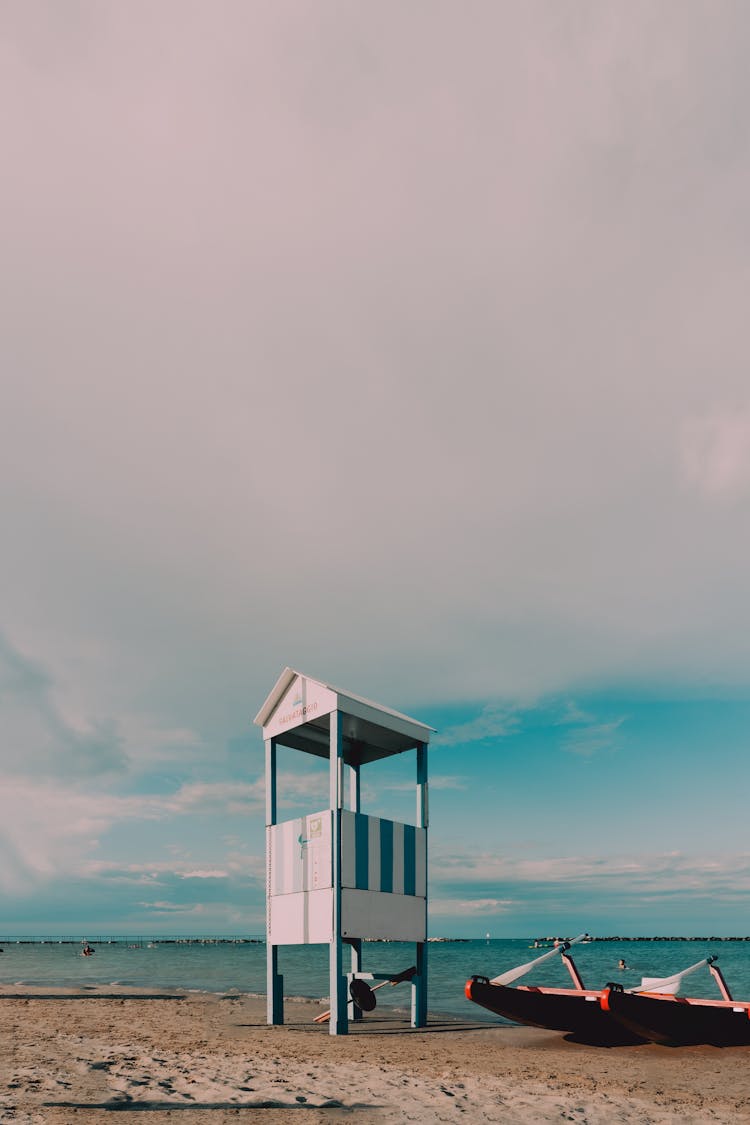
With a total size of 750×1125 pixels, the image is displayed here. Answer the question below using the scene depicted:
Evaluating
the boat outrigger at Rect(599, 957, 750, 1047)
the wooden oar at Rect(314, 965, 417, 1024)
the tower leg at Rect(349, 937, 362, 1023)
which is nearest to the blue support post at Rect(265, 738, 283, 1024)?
the wooden oar at Rect(314, 965, 417, 1024)

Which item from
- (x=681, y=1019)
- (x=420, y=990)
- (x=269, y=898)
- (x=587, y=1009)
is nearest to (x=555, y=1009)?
(x=587, y=1009)

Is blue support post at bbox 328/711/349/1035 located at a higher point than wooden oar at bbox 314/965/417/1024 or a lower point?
higher

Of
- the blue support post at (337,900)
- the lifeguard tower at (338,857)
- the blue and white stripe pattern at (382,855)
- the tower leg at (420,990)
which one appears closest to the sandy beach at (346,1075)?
the tower leg at (420,990)

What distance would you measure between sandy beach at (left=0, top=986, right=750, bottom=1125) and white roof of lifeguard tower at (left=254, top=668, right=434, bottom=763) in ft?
20.5

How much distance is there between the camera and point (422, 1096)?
35.9ft

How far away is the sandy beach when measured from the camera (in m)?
9.78

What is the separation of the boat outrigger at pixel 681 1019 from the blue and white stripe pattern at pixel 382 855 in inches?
184

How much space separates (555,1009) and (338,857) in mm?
6386

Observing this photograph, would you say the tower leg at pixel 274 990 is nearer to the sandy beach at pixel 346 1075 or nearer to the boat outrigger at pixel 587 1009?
the sandy beach at pixel 346 1075

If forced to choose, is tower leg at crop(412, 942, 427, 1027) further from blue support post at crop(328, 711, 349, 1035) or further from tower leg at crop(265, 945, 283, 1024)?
tower leg at crop(265, 945, 283, 1024)

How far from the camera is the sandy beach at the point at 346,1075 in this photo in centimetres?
978

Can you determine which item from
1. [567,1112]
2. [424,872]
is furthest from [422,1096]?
[424,872]

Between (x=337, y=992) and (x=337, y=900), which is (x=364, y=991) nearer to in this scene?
(x=337, y=992)

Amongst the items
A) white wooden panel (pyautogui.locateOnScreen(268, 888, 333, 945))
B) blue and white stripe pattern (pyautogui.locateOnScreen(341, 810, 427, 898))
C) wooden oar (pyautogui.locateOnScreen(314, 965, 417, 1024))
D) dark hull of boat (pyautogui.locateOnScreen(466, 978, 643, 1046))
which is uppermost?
blue and white stripe pattern (pyautogui.locateOnScreen(341, 810, 427, 898))
